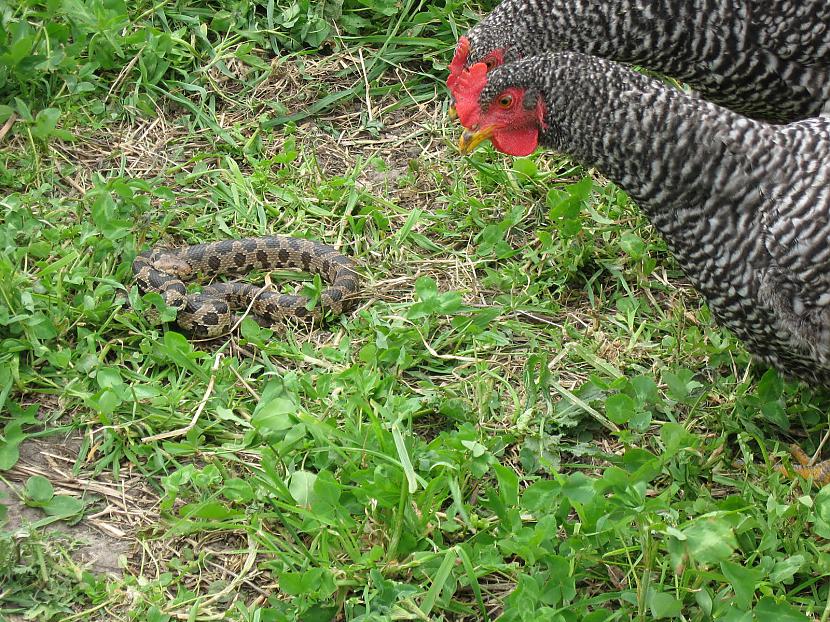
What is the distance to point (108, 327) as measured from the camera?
15.4ft

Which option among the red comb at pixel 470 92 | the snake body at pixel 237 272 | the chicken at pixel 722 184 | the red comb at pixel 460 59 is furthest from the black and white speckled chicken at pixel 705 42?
the snake body at pixel 237 272

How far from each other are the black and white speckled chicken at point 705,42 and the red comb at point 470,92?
45cm

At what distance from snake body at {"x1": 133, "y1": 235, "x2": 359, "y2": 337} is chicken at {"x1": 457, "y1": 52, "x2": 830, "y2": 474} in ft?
4.76

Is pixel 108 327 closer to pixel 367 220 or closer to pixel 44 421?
pixel 44 421

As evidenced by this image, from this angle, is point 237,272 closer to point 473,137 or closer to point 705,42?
point 473,137

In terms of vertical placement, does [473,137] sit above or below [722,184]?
below

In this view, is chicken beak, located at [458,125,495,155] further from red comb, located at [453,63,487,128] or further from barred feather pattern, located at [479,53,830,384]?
barred feather pattern, located at [479,53,830,384]

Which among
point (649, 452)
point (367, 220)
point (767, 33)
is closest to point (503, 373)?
point (649, 452)

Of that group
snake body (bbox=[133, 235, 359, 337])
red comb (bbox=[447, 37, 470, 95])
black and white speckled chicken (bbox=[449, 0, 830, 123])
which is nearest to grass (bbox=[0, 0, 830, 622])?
snake body (bbox=[133, 235, 359, 337])

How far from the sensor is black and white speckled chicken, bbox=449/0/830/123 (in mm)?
4547

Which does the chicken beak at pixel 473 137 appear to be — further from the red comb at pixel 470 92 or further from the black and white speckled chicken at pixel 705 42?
A: the black and white speckled chicken at pixel 705 42

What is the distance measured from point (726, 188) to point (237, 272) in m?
2.64

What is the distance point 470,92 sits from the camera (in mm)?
4641

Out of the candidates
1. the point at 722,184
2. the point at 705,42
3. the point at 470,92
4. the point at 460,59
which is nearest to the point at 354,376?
the point at 470,92
